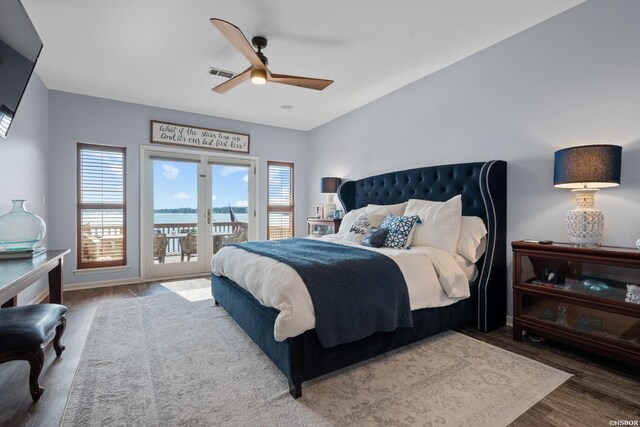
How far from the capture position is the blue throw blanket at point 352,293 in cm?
185

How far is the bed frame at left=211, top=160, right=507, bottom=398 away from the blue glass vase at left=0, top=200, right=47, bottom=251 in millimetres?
1544

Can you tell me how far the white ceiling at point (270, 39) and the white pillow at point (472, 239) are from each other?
180cm

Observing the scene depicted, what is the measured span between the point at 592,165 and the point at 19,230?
415 centimetres

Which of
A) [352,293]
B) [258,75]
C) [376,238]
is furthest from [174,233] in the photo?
[352,293]

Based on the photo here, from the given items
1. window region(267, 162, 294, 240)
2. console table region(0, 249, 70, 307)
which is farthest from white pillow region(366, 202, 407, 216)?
console table region(0, 249, 70, 307)

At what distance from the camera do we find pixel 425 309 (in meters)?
2.46

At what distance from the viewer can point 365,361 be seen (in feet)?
7.29

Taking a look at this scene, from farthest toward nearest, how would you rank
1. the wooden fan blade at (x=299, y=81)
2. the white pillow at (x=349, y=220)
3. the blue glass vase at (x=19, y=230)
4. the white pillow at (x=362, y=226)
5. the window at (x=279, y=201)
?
the window at (x=279, y=201), the white pillow at (x=349, y=220), the white pillow at (x=362, y=226), the wooden fan blade at (x=299, y=81), the blue glass vase at (x=19, y=230)

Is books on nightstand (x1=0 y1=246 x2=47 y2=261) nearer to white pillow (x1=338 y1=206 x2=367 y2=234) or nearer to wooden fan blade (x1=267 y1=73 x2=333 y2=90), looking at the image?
wooden fan blade (x1=267 y1=73 x2=333 y2=90)

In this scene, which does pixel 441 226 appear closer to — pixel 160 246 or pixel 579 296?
pixel 579 296

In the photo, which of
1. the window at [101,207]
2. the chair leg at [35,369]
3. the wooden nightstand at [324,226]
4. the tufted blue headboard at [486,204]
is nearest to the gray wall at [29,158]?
the window at [101,207]

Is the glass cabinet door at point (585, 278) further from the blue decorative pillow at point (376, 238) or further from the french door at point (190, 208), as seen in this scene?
the french door at point (190, 208)

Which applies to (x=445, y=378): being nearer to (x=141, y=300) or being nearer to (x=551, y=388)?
(x=551, y=388)

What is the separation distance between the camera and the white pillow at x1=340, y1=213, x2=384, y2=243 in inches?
132
